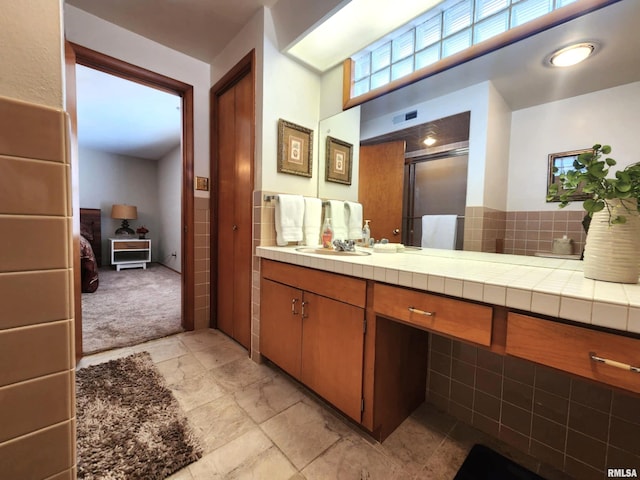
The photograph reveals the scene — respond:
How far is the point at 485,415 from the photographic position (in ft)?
4.08

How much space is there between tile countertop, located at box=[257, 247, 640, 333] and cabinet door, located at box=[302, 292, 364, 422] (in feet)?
0.70

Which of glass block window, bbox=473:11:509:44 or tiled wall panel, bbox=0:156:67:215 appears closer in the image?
tiled wall panel, bbox=0:156:67:215

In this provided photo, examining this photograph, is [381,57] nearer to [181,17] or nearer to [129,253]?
[181,17]

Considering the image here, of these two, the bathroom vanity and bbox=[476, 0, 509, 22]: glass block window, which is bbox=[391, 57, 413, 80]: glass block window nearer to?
bbox=[476, 0, 509, 22]: glass block window

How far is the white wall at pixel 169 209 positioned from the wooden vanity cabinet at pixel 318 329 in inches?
157

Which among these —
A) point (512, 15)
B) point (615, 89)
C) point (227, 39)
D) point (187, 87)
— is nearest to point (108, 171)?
point (187, 87)

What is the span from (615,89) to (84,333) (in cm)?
354

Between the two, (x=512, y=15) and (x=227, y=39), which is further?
(x=227, y=39)

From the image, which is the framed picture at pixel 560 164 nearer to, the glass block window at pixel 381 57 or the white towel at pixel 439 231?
the white towel at pixel 439 231

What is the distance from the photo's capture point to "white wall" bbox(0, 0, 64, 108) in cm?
47

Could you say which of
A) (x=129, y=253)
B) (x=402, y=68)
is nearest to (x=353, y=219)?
(x=402, y=68)

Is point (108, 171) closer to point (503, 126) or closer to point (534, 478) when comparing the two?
point (503, 126)

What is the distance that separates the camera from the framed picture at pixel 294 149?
5.92 feet

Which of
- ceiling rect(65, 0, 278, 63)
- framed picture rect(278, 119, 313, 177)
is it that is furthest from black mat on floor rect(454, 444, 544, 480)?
ceiling rect(65, 0, 278, 63)
